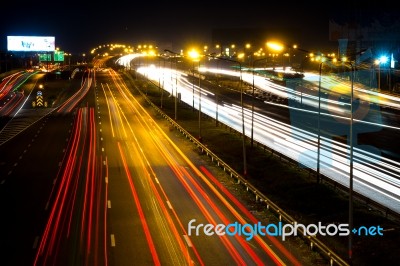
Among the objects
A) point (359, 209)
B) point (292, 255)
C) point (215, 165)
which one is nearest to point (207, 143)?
point (215, 165)

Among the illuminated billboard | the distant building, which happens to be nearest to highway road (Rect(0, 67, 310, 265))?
the distant building

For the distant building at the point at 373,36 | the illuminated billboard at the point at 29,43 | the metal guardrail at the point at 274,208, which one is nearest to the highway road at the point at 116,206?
the metal guardrail at the point at 274,208

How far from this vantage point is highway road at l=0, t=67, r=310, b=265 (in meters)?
26.1

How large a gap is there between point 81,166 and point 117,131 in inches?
854

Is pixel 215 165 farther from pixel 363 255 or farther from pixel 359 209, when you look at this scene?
pixel 363 255

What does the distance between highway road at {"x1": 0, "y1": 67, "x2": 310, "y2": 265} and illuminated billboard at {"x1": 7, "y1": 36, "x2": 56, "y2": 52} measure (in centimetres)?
11080

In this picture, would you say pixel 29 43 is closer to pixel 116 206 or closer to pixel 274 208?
pixel 116 206

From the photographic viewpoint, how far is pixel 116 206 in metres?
34.7

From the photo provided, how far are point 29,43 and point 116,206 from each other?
14628cm

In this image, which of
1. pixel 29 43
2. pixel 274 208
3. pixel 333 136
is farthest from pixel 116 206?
pixel 29 43

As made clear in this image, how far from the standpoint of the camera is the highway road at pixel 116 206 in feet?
85.7

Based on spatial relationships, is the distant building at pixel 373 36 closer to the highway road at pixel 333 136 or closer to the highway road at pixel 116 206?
the highway road at pixel 333 136

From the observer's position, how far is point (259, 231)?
29.5 m

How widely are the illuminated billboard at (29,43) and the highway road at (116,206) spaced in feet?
364
